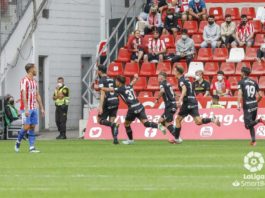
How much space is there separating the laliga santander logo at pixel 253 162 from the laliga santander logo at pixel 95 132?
11.5 meters

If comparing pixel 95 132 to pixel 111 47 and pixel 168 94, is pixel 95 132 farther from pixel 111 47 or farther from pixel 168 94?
pixel 111 47

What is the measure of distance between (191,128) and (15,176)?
17287mm

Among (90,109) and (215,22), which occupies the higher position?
(215,22)

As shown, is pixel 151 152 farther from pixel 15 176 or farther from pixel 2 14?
pixel 2 14

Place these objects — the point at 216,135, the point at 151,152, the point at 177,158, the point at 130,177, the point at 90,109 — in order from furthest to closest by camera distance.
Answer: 1. the point at 90,109
2. the point at 216,135
3. the point at 151,152
4. the point at 177,158
5. the point at 130,177

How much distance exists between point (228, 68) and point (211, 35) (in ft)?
5.16

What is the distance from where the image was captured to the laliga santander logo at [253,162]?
1972 centimetres

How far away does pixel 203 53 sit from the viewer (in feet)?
132

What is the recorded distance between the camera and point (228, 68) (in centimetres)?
3931

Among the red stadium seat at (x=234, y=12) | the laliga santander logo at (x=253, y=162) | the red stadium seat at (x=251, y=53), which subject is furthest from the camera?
the red stadium seat at (x=234, y=12)

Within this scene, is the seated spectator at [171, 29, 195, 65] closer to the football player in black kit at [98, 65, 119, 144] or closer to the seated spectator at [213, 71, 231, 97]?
the seated spectator at [213, 71, 231, 97]

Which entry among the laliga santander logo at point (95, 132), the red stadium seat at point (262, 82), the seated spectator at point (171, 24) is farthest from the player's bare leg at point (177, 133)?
the seated spectator at point (171, 24)

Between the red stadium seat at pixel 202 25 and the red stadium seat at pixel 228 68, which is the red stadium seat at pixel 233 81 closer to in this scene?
the red stadium seat at pixel 228 68

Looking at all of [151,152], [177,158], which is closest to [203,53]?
A: [151,152]
